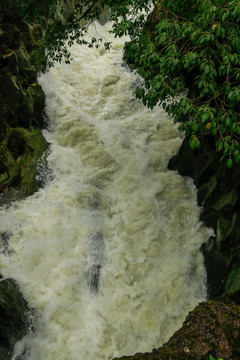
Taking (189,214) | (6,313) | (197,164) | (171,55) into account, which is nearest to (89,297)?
(6,313)

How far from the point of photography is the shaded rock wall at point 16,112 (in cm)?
736

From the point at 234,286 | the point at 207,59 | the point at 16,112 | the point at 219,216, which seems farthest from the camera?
the point at 16,112

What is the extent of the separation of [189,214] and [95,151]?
3.61m

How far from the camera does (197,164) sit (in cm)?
679

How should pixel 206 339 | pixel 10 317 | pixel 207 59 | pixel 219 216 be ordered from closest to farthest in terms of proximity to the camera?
pixel 206 339 < pixel 207 59 < pixel 10 317 < pixel 219 216

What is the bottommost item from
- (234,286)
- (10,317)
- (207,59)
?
(10,317)

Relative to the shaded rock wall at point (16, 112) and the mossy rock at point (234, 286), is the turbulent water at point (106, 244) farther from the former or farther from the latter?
the mossy rock at point (234, 286)

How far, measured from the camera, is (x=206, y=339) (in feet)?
8.41

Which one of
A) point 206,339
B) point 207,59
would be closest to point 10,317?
point 206,339

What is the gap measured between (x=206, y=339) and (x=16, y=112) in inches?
304

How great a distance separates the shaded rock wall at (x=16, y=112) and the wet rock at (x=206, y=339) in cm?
559

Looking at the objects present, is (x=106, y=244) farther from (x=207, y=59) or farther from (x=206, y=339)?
(x=207, y=59)

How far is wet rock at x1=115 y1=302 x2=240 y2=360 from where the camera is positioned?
2471 millimetres

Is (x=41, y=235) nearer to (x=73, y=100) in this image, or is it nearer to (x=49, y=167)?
(x=49, y=167)
